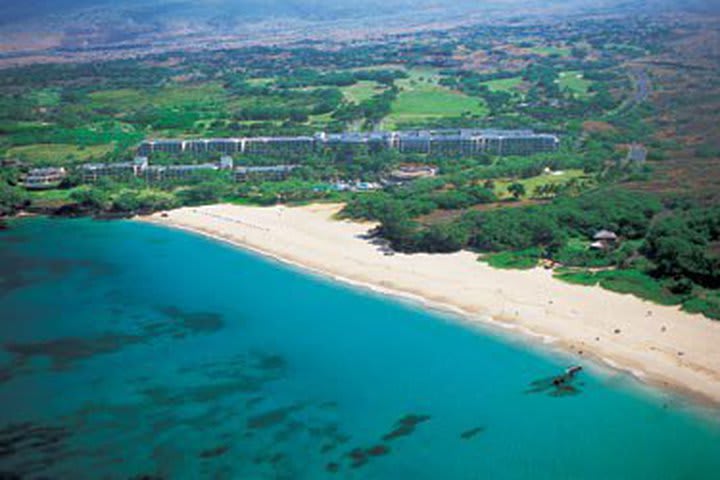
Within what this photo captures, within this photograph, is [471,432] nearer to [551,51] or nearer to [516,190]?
[516,190]

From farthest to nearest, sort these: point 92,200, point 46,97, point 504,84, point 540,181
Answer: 1. point 504,84
2. point 46,97
3. point 540,181
4. point 92,200

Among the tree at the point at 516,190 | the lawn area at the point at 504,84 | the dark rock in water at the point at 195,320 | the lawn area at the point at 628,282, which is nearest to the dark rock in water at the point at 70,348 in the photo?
the dark rock in water at the point at 195,320

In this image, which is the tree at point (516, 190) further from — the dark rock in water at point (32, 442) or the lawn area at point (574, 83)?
the lawn area at point (574, 83)

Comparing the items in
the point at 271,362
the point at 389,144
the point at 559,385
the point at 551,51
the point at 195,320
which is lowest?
the point at 195,320

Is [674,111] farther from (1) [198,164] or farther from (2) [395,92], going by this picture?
(1) [198,164]

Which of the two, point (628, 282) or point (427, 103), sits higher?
point (427, 103)

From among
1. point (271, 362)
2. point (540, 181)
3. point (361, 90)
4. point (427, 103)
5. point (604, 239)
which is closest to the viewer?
point (271, 362)

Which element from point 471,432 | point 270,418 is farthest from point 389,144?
point 471,432

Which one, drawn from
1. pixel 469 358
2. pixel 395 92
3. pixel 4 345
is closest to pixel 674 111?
pixel 395 92
